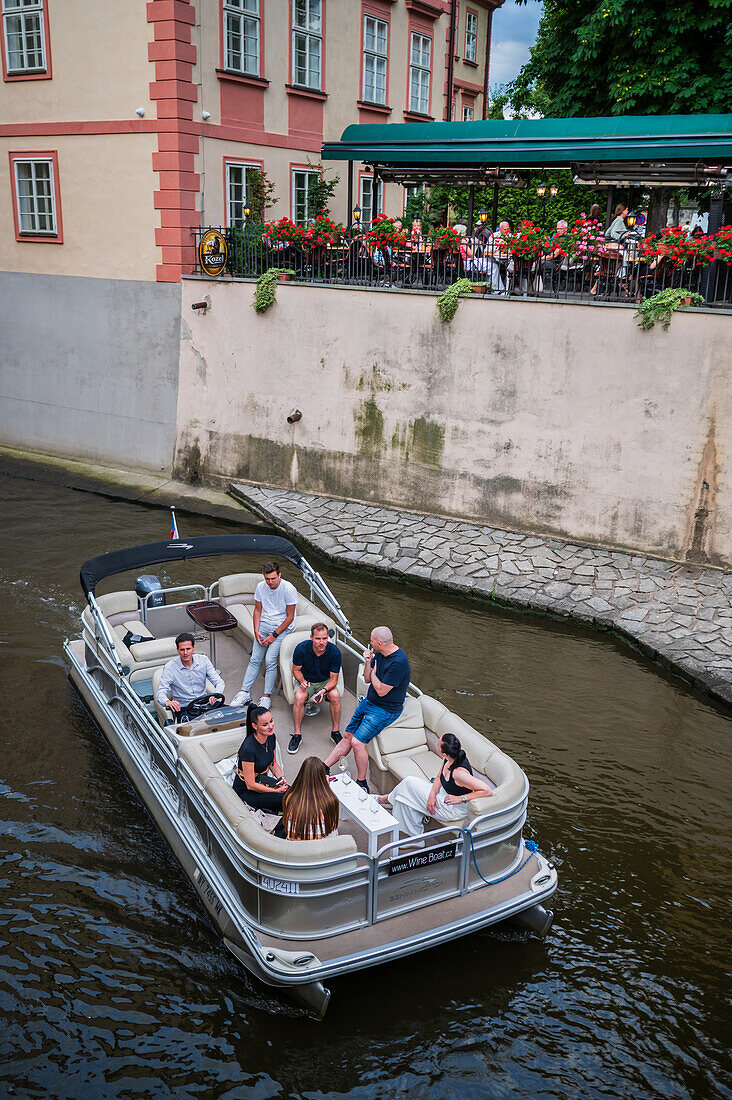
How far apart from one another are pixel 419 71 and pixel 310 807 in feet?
74.9

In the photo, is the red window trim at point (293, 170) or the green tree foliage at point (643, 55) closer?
the green tree foliage at point (643, 55)

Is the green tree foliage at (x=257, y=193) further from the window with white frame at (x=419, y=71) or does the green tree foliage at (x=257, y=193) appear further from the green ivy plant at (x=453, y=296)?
the window with white frame at (x=419, y=71)

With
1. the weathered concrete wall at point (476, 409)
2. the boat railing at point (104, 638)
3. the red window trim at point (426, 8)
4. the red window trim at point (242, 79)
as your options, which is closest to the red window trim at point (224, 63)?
the red window trim at point (242, 79)

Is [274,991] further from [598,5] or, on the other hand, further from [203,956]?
[598,5]

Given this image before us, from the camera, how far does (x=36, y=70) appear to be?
1761cm

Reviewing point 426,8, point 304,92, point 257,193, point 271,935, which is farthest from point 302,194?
point 271,935

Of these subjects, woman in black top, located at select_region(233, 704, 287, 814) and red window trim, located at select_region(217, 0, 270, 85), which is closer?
woman in black top, located at select_region(233, 704, 287, 814)

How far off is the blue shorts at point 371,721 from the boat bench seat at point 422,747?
82 millimetres

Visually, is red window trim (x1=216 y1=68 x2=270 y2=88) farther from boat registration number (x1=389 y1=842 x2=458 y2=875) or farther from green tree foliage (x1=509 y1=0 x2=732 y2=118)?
boat registration number (x1=389 y1=842 x2=458 y2=875)

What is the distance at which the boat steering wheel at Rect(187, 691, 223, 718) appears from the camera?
8.42 meters

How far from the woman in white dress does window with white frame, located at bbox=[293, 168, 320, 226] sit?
16.0m

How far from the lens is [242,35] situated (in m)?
17.7

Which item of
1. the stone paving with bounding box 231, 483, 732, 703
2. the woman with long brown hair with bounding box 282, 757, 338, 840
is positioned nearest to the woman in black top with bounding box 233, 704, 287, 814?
the woman with long brown hair with bounding box 282, 757, 338, 840

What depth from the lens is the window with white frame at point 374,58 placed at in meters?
21.4
